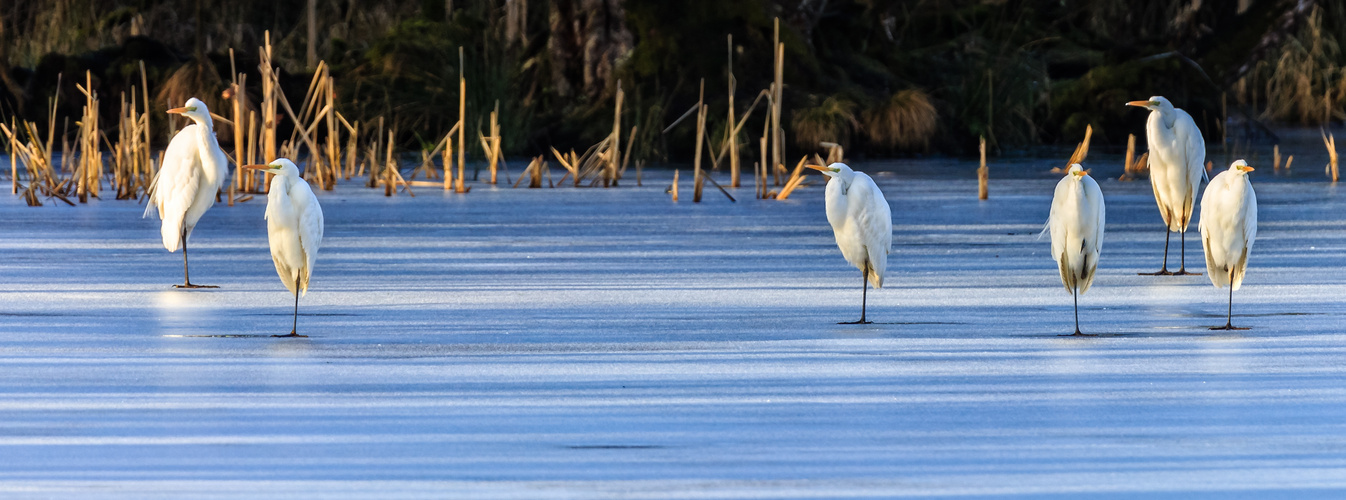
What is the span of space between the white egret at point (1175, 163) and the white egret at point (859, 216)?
6.00 feet

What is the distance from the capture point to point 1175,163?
564cm

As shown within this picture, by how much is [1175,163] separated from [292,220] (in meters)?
3.08

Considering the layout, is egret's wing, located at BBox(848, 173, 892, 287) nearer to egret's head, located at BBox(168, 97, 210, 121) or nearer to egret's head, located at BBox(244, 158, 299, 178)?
egret's head, located at BBox(244, 158, 299, 178)

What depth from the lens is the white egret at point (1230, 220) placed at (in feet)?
12.8

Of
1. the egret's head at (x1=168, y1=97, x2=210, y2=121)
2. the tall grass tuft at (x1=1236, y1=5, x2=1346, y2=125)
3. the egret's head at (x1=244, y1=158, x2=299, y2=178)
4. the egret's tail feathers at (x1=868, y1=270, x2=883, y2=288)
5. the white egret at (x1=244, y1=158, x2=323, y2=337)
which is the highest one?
the tall grass tuft at (x1=1236, y1=5, x2=1346, y2=125)

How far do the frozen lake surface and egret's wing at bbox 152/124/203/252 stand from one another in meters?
0.17

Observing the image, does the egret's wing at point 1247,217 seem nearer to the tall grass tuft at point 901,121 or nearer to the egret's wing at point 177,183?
the egret's wing at point 177,183

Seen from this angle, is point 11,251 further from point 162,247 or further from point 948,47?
point 948,47

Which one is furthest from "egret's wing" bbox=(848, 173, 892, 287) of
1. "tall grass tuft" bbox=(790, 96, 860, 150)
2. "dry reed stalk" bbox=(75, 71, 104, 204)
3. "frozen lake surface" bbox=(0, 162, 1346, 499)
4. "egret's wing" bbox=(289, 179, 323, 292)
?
"tall grass tuft" bbox=(790, 96, 860, 150)

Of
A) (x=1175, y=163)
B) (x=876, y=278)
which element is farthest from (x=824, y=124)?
(x=876, y=278)

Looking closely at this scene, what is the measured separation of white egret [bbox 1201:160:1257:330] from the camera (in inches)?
153

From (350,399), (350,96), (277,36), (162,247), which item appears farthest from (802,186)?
(277,36)

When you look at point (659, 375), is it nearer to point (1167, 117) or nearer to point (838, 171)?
point (838, 171)

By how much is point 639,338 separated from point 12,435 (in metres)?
1.43
